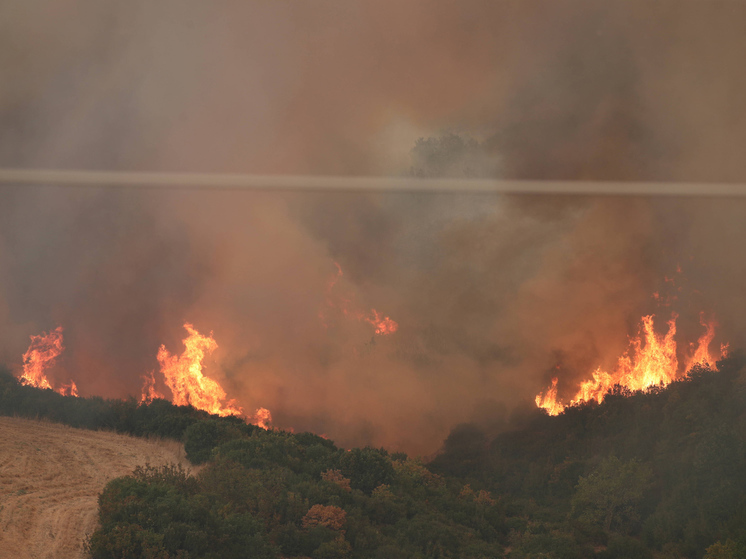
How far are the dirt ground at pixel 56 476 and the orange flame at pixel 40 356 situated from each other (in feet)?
107

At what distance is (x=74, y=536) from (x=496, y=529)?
26.7m

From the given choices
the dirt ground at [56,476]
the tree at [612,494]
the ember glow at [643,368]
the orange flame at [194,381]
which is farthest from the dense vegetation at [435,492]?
the orange flame at [194,381]

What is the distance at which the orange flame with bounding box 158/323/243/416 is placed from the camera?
206 feet

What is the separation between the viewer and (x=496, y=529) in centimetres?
3462

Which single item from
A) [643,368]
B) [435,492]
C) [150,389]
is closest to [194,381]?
[150,389]

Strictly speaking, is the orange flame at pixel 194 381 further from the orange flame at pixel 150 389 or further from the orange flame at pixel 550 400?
the orange flame at pixel 550 400

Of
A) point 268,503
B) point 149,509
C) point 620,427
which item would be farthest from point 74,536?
point 620,427

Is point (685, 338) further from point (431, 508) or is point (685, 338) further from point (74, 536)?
→ point (74, 536)

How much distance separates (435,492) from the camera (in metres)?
38.8

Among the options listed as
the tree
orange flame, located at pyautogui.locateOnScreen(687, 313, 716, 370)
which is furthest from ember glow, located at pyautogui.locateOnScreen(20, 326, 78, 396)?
orange flame, located at pyautogui.locateOnScreen(687, 313, 716, 370)

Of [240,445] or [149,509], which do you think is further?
Answer: [240,445]

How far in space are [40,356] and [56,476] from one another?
170ft

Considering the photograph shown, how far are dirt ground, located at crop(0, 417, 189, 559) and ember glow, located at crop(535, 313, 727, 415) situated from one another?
174 feet

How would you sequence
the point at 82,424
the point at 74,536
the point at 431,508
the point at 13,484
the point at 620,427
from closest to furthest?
1. the point at 74,536
2. the point at 13,484
3. the point at 431,508
4. the point at 82,424
5. the point at 620,427
